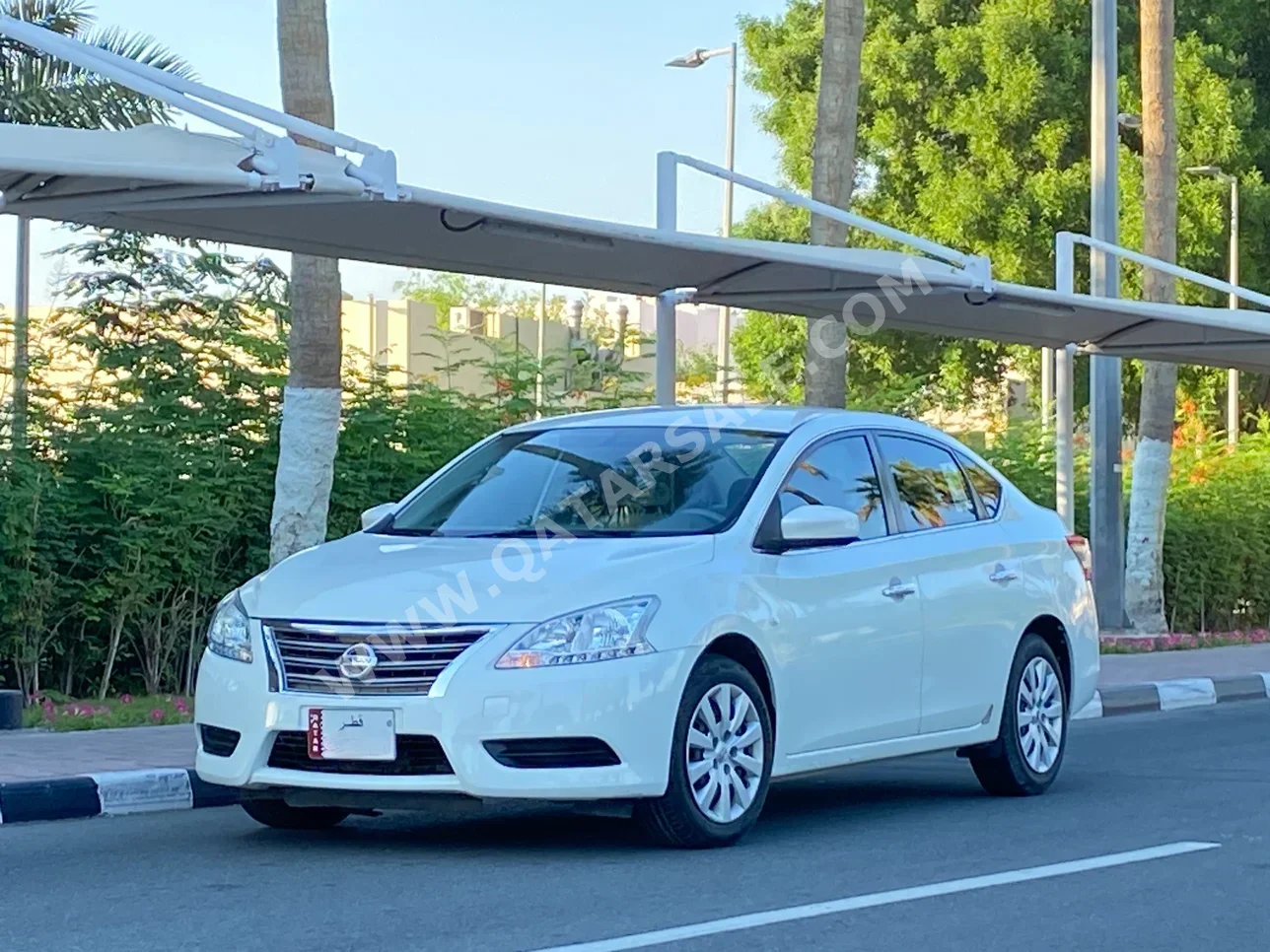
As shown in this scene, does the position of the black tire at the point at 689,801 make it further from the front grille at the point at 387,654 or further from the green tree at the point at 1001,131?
the green tree at the point at 1001,131

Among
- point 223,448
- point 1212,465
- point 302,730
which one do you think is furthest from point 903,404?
point 302,730

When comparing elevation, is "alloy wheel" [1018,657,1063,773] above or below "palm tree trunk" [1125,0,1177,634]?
below

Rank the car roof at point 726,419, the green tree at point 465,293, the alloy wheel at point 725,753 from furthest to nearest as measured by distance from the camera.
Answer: the green tree at point 465,293 < the car roof at point 726,419 < the alloy wheel at point 725,753

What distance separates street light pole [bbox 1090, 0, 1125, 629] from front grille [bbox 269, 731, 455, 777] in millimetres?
13832

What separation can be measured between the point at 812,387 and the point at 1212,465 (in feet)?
36.2

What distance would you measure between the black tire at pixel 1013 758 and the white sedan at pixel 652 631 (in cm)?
1

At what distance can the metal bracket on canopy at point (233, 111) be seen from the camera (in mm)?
8656

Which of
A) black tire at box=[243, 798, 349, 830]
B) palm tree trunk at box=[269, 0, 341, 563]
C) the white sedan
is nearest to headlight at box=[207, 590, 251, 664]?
the white sedan

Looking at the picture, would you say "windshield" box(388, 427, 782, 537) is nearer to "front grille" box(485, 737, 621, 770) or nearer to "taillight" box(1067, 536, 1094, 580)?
"front grille" box(485, 737, 621, 770)

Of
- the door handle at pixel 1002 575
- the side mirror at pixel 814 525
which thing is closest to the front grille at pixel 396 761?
the side mirror at pixel 814 525

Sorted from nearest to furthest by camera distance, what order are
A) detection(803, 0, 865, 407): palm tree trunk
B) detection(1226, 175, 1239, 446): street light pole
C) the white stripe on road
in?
the white stripe on road → detection(803, 0, 865, 407): palm tree trunk → detection(1226, 175, 1239, 446): street light pole

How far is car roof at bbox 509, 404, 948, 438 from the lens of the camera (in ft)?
29.1

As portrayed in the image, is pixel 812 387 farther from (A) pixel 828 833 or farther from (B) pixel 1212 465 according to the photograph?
(B) pixel 1212 465

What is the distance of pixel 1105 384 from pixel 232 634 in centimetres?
1375
